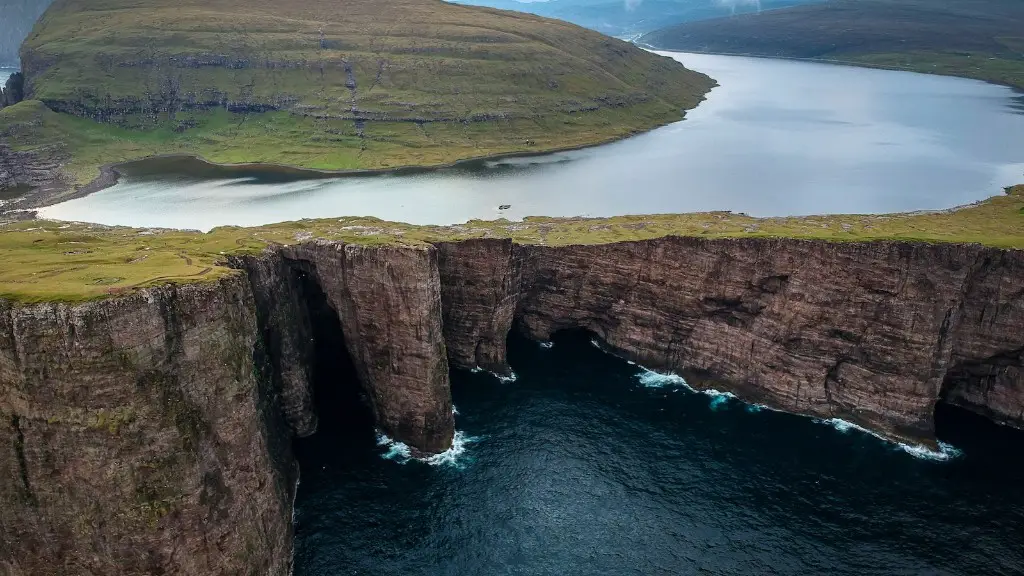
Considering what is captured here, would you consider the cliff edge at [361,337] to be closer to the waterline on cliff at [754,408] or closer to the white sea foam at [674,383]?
the waterline on cliff at [754,408]

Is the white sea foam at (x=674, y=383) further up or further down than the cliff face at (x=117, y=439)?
further down

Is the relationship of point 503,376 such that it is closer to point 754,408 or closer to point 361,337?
point 361,337

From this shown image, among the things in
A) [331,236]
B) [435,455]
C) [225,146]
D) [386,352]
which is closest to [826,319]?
[435,455]

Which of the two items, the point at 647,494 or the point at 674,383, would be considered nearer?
the point at 647,494

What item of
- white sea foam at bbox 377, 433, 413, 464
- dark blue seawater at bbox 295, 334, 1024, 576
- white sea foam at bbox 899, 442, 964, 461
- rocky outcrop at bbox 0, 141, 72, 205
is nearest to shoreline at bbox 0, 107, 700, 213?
rocky outcrop at bbox 0, 141, 72, 205

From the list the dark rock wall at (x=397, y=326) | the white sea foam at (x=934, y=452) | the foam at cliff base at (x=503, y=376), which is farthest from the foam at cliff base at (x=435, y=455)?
the white sea foam at (x=934, y=452)
